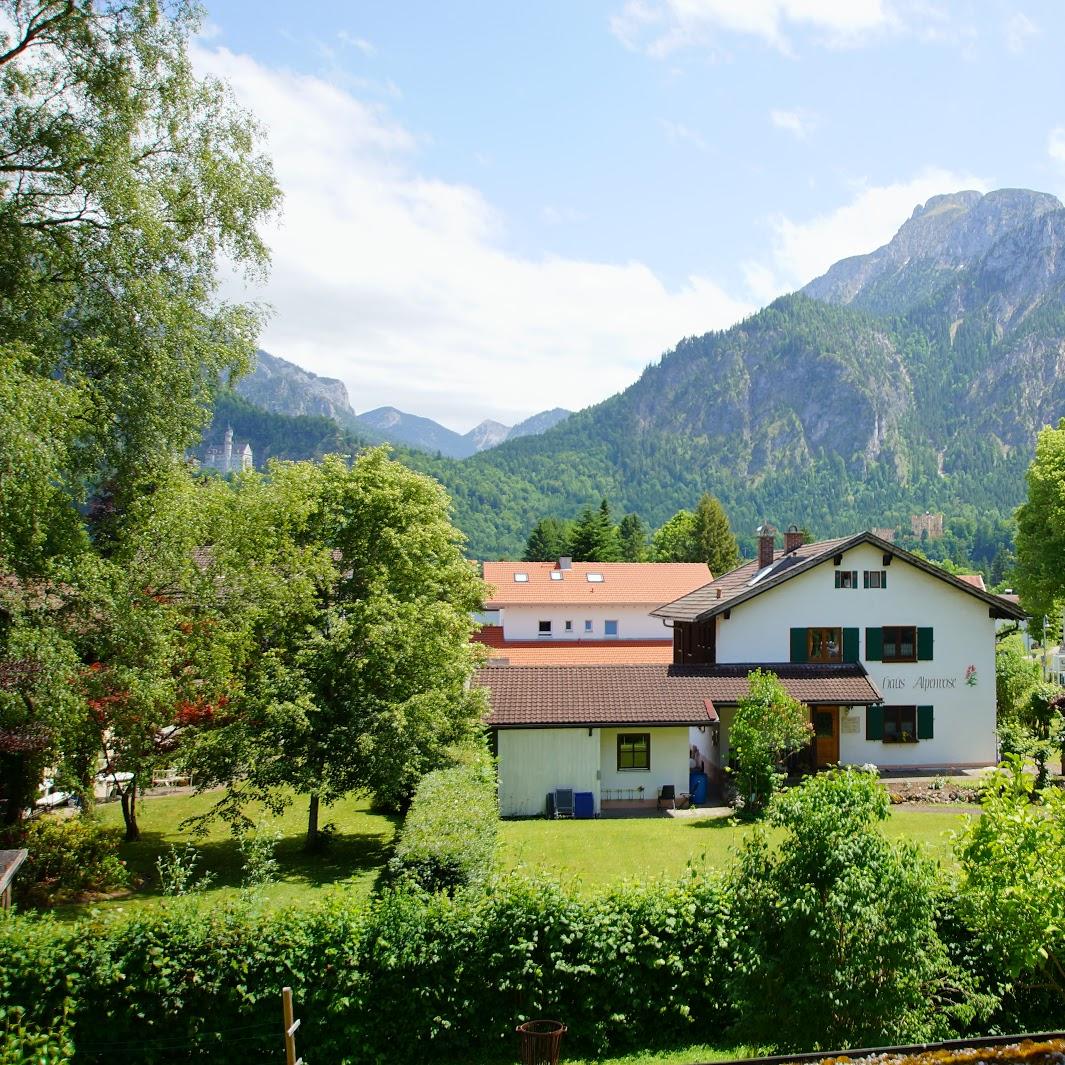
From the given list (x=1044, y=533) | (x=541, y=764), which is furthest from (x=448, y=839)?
(x=1044, y=533)

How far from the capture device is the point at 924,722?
87.2 feet

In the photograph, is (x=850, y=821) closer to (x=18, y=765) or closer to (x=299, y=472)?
(x=18, y=765)

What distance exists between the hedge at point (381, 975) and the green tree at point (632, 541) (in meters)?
78.9

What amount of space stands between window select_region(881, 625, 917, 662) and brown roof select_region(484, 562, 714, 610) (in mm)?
22113

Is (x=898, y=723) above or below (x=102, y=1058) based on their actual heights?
above

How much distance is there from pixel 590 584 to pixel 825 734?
24.8 m

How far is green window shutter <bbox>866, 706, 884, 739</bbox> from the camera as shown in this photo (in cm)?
2609

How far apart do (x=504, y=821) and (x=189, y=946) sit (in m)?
12.6

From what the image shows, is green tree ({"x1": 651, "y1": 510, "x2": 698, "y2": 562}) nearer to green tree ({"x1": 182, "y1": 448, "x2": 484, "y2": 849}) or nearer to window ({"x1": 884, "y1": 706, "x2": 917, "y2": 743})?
window ({"x1": 884, "y1": 706, "x2": 917, "y2": 743})

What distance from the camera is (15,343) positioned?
13.0m

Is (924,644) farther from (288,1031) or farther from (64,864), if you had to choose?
(288,1031)

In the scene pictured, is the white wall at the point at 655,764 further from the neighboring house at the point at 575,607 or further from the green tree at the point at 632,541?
the green tree at the point at 632,541

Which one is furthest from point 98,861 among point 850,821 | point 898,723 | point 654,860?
point 898,723

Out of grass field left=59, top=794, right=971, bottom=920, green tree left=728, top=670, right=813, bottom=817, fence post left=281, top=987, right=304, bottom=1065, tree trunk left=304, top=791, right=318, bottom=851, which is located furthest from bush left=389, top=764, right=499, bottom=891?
green tree left=728, top=670, right=813, bottom=817
